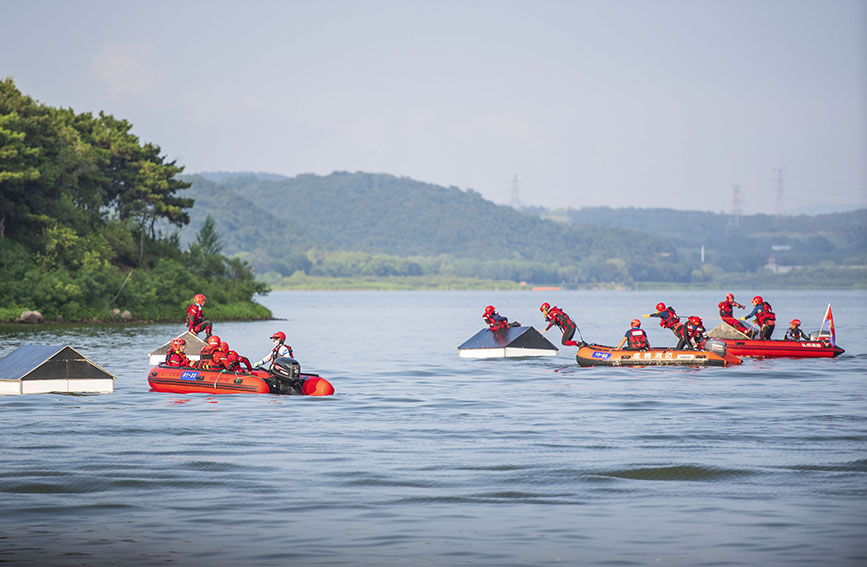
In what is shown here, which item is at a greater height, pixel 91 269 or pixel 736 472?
pixel 91 269

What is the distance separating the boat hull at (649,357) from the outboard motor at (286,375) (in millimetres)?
14989

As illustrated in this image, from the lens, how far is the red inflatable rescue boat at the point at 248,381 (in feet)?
107

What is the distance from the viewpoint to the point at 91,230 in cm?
9106

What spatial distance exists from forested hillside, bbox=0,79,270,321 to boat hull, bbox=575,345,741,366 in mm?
45686

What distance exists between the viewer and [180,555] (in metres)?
14.2

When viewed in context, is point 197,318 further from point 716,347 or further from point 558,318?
point 716,347

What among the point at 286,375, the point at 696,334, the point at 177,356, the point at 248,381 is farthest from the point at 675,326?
the point at 177,356

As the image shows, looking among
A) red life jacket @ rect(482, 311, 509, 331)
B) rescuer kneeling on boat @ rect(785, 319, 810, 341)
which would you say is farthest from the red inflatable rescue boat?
rescuer kneeling on boat @ rect(785, 319, 810, 341)

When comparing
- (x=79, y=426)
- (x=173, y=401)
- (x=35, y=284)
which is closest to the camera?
(x=79, y=426)

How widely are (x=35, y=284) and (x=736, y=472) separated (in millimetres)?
64896

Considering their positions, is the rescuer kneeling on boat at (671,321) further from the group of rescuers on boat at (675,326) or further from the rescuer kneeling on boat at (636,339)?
the rescuer kneeling on boat at (636,339)

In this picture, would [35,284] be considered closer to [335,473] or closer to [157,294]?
[157,294]

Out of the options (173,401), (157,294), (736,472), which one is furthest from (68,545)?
(157,294)

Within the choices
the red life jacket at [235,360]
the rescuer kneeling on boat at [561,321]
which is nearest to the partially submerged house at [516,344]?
the rescuer kneeling on boat at [561,321]
